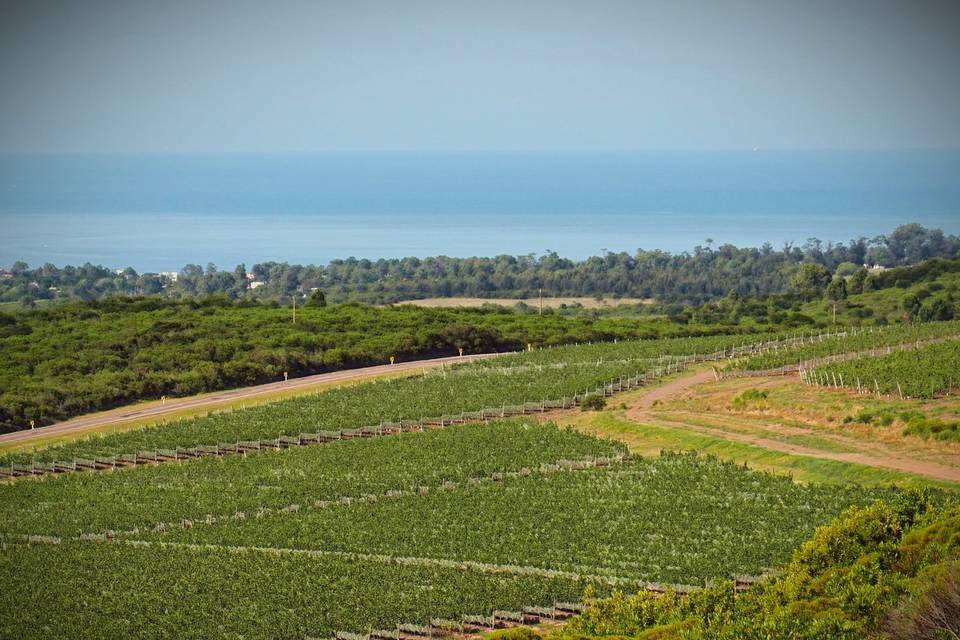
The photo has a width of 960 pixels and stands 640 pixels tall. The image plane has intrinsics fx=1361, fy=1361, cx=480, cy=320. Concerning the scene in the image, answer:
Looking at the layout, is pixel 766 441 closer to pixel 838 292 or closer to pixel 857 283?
pixel 838 292

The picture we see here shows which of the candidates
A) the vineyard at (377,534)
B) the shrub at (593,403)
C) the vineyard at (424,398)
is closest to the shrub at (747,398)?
the shrub at (593,403)

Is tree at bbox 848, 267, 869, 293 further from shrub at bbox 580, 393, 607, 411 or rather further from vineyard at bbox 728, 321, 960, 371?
shrub at bbox 580, 393, 607, 411

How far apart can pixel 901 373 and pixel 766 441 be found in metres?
10.7

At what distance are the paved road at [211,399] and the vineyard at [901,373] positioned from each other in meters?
32.7

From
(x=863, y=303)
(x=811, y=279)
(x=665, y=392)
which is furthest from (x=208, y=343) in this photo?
(x=811, y=279)

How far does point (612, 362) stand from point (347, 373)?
19945 millimetres

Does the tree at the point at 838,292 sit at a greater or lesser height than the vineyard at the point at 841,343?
greater

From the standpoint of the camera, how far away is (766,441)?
219 ft

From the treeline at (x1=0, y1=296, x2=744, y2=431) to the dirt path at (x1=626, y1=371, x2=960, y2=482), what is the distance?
93.3 ft

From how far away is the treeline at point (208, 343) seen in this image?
3644 inches

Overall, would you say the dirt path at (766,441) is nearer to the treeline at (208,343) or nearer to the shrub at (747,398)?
the shrub at (747,398)

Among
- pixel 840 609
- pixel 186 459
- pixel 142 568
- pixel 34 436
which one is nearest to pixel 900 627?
pixel 840 609

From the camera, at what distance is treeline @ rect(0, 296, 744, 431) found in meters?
92.6

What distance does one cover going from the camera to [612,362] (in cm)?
9256
